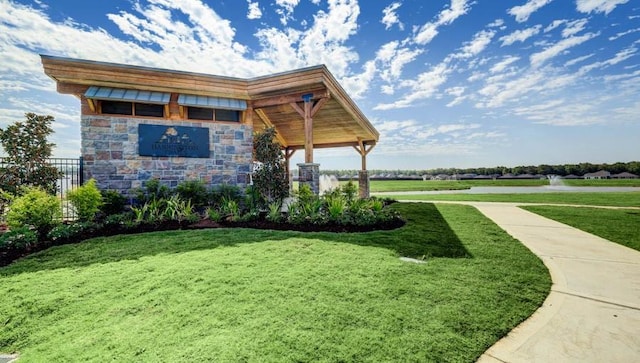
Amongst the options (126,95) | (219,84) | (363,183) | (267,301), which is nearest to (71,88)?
(126,95)

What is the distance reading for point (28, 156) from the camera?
20.8 feet

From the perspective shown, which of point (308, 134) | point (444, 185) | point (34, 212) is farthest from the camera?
point (444, 185)

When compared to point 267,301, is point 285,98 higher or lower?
higher

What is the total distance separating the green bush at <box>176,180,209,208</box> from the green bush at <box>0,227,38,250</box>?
293cm

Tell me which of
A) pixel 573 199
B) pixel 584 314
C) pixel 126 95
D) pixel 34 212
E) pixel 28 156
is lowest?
pixel 584 314

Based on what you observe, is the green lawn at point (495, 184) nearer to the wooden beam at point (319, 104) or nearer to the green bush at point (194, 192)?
the wooden beam at point (319, 104)

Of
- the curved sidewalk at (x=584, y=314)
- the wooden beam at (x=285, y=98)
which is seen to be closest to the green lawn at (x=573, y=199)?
the curved sidewalk at (x=584, y=314)

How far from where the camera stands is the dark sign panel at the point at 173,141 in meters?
7.57

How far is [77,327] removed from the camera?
2186 millimetres

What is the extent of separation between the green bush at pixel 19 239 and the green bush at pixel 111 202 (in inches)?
77.6

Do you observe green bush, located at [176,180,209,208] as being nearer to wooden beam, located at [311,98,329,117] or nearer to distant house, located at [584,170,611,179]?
wooden beam, located at [311,98,329,117]

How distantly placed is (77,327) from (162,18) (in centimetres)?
817

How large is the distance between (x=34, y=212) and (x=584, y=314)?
321 inches

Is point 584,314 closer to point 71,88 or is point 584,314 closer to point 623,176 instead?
point 71,88
